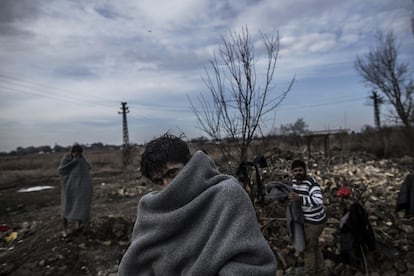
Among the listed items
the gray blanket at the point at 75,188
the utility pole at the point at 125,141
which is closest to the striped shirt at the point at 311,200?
the gray blanket at the point at 75,188

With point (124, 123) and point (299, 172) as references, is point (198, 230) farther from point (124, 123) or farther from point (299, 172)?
point (124, 123)

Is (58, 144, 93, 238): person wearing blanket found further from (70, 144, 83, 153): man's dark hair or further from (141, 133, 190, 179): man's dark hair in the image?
(141, 133, 190, 179): man's dark hair

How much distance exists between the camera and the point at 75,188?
653 centimetres

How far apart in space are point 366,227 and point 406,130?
20.3m

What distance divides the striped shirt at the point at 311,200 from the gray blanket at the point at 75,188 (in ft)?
14.1

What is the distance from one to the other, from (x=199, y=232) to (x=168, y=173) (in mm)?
278

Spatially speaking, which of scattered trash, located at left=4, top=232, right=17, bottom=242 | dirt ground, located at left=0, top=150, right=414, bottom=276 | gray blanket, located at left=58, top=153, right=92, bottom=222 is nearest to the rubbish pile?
dirt ground, located at left=0, top=150, right=414, bottom=276

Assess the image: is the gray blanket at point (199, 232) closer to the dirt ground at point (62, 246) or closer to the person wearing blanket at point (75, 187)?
the dirt ground at point (62, 246)

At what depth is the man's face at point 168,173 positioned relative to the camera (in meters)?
1.36

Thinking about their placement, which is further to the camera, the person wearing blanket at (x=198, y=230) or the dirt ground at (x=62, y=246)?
the dirt ground at (x=62, y=246)

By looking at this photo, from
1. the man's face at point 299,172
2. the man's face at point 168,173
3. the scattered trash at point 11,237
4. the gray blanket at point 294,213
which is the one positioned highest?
the man's face at point 168,173

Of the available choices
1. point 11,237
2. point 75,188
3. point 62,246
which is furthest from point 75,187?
point 11,237

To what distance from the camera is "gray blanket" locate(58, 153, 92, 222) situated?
6457mm

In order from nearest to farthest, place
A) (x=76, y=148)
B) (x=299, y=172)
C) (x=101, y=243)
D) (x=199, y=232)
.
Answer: (x=199, y=232) < (x=299, y=172) < (x=101, y=243) < (x=76, y=148)
